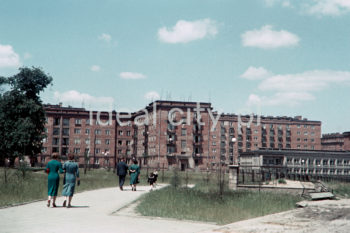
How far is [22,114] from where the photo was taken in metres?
51.3

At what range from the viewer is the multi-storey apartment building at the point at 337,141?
449ft

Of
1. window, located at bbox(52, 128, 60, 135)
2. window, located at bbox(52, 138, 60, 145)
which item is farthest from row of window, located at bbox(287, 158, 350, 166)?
window, located at bbox(52, 128, 60, 135)

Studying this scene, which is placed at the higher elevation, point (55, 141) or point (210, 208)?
point (55, 141)

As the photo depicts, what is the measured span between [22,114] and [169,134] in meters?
45.3

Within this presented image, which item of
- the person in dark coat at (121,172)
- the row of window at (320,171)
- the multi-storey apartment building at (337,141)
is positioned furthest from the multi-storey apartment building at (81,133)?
the person in dark coat at (121,172)

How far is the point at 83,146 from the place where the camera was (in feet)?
333

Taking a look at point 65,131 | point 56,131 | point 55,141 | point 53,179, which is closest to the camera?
point 53,179

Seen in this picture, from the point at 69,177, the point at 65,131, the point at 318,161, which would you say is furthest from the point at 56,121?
the point at 69,177

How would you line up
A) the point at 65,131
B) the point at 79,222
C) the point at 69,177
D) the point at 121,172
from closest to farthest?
the point at 79,222
the point at 69,177
the point at 121,172
the point at 65,131

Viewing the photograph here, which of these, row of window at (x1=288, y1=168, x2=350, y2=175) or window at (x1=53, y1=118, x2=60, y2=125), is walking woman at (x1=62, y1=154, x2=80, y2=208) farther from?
window at (x1=53, y1=118, x2=60, y2=125)

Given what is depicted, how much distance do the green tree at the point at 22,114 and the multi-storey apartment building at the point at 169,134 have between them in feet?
102

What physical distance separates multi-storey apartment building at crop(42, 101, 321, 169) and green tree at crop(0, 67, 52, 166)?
31024 millimetres

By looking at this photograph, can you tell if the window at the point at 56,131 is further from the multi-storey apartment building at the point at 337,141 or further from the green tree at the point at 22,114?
the multi-storey apartment building at the point at 337,141

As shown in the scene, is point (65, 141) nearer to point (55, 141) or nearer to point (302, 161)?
point (55, 141)
